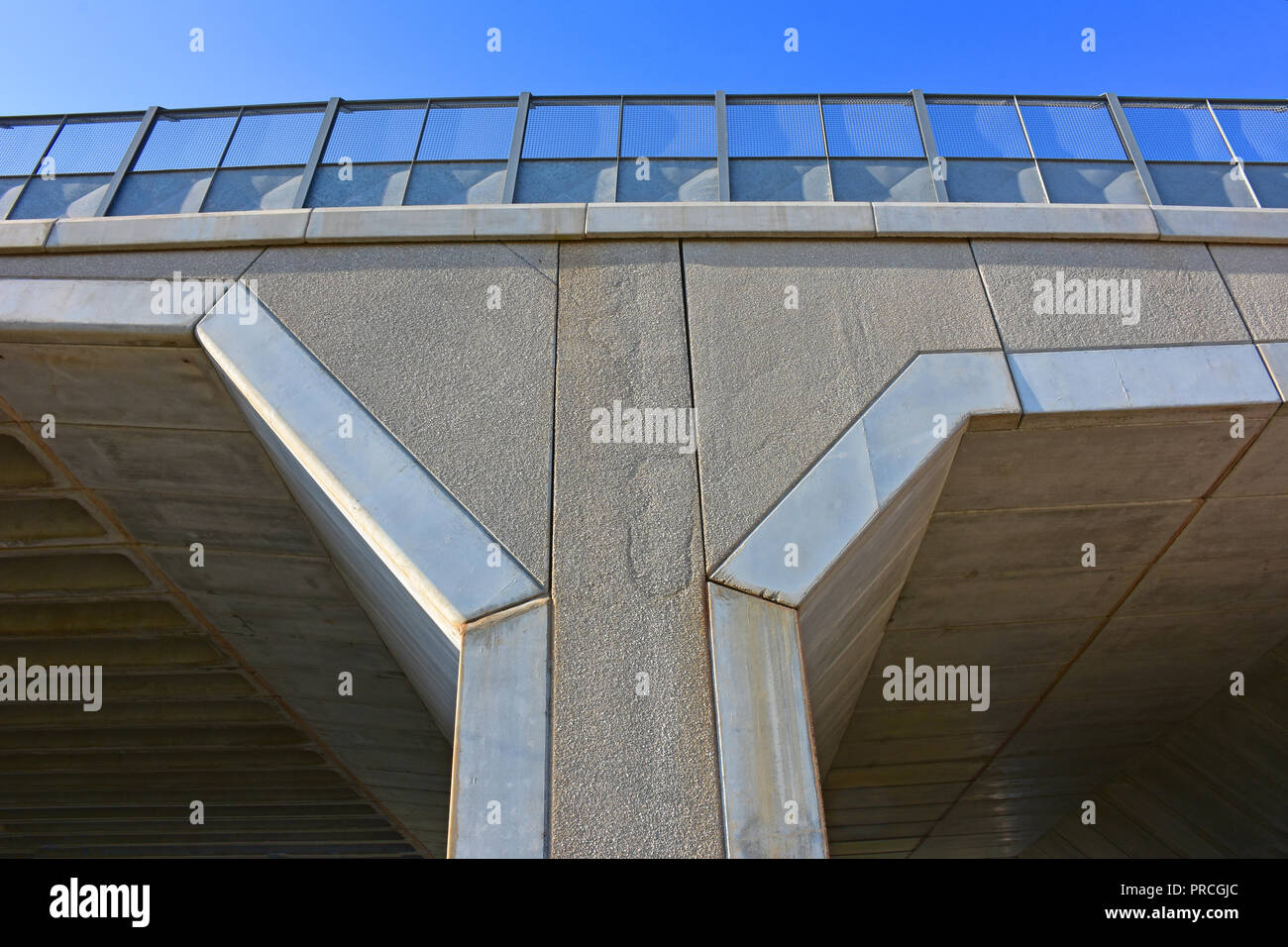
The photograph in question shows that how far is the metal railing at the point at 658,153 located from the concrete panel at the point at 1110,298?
916mm

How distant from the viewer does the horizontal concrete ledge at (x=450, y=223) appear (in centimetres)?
Result: 696

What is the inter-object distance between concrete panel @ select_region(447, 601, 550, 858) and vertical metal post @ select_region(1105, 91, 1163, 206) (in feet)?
21.4

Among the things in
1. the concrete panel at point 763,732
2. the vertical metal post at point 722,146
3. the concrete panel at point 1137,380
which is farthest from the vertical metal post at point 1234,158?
the concrete panel at point 763,732

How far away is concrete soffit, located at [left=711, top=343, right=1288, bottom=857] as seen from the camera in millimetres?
5203

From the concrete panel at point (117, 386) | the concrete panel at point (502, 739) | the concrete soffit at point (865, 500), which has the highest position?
the concrete panel at point (117, 386)

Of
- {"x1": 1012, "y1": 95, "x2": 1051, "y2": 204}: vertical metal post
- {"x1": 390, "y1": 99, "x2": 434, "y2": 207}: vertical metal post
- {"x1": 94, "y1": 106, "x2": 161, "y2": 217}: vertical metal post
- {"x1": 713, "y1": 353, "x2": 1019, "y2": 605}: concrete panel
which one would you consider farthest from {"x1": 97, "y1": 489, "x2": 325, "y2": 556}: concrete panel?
{"x1": 1012, "y1": 95, "x2": 1051, "y2": 204}: vertical metal post

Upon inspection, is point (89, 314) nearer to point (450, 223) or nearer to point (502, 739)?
point (450, 223)

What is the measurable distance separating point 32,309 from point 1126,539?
9.51 m

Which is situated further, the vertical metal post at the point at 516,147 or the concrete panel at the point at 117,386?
the vertical metal post at the point at 516,147

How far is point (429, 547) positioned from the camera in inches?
223

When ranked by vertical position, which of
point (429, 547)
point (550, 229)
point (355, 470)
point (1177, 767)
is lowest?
point (1177, 767)

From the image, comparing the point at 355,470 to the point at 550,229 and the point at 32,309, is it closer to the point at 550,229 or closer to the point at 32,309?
the point at 550,229

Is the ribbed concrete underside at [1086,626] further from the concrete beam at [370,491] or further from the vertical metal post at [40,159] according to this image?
the vertical metal post at [40,159]
